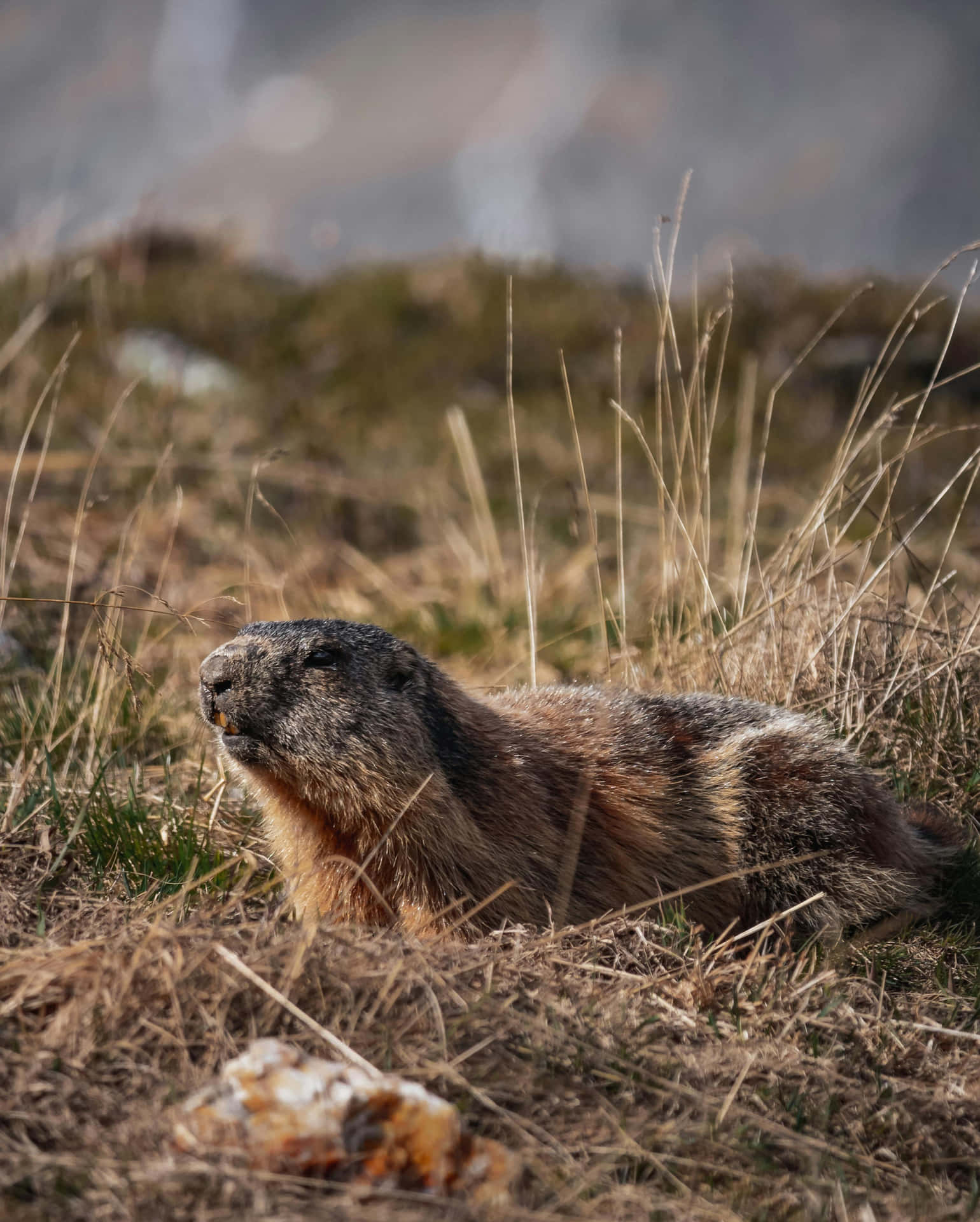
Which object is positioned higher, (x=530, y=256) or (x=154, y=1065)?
(x=530, y=256)

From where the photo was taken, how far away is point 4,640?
6629mm

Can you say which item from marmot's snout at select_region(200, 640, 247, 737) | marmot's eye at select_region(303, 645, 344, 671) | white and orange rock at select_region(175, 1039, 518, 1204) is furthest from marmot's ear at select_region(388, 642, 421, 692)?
white and orange rock at select_region(175, 1039, 518, 1204)

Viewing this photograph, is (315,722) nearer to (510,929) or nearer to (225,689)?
(225,689)

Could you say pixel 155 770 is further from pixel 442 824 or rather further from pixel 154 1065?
pixel 154 1065

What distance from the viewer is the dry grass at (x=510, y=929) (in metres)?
2.71

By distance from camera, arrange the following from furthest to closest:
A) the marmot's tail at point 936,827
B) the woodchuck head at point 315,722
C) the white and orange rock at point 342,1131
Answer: the marmot's tail at point 936,827, the woodchuck head at point 315,722, the white and orange rock at point 342,1131

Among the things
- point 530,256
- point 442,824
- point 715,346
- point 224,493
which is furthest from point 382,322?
point 442,824

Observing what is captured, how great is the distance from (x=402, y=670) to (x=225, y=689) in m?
0.69

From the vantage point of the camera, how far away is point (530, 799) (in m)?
4.41

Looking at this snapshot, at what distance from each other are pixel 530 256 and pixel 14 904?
18.4 m

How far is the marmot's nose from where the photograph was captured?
13.6 ft

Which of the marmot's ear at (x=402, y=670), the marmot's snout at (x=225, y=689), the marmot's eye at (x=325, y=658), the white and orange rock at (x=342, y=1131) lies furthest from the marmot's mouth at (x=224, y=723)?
the white and orange rock at (x=342, y=1131)

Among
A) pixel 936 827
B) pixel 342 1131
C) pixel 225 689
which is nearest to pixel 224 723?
pixel 225 689

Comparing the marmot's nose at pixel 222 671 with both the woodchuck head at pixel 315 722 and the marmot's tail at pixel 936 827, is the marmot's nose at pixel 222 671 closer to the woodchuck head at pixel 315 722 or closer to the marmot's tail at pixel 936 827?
the woodchuck head at pixel 315 722
